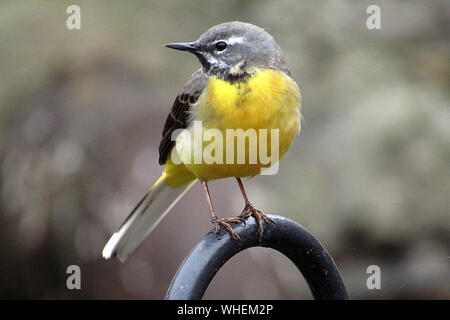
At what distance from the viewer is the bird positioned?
3.84 meters

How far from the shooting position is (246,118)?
383 centimetres

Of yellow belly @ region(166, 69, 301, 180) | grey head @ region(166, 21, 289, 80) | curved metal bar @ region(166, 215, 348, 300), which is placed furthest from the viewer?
grey head @ region(166, 21, 289, 80)

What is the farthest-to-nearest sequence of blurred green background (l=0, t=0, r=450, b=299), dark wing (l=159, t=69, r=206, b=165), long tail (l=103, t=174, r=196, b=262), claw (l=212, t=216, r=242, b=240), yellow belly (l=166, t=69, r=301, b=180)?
blurred green background (l=0, t=0, r=450, b=299) < long tail (l=103, t=174, r=196, b=262) < dark wing (l=159, t=69, r=206, b=165) < yellow belly (l=166, t=69, r=301, b=180) < claw (l=212, t=216, r=242, b=240)

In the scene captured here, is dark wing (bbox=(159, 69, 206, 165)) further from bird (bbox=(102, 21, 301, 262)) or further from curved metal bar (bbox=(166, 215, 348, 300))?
curved metal bar (bbox=(166, 215, 348, 300))

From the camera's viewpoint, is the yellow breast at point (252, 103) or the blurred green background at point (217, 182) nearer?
the yellow breast at point (252, 103)

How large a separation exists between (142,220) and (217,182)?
43.4 inches

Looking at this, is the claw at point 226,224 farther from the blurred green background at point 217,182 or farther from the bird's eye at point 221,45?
the blurred green background at point 217,182

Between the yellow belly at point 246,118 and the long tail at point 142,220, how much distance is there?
607 mm

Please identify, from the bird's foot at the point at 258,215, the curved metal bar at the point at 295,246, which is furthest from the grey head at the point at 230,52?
the curved metal bar at the point at 295,246

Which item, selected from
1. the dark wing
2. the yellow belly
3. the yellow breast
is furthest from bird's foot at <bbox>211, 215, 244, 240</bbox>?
the dark wing

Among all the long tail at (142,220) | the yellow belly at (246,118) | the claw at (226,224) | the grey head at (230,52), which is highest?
the grey head at (230,52)

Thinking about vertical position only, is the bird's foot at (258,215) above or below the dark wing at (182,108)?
below

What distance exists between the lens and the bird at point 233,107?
384 cm
